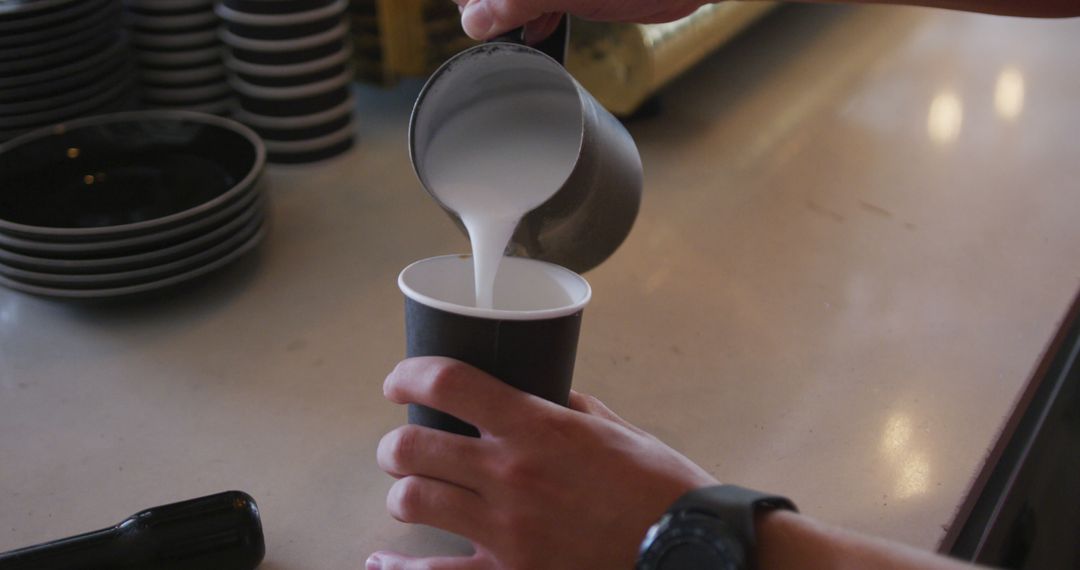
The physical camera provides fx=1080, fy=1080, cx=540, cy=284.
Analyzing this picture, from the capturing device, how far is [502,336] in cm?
62

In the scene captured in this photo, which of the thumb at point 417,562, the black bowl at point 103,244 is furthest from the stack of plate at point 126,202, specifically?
the thumb at point 417,562

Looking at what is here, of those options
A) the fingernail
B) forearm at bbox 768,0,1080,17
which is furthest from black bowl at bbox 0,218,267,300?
forearm at bbox 768,0,1080,17

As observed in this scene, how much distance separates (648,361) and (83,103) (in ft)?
2.20

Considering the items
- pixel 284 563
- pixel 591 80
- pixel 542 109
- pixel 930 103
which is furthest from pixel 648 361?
pixel 930 103

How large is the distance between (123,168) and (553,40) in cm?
54

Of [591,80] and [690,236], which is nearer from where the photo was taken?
[690,236]

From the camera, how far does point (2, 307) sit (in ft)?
3.19

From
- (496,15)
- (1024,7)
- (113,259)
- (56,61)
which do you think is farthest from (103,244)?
(1024,7)

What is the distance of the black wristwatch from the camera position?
563mm

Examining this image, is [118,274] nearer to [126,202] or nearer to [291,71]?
[126,202]

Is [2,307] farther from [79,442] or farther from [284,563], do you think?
[284,563]

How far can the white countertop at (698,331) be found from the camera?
750 mm

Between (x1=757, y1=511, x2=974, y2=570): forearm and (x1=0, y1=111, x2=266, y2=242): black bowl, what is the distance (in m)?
0.59

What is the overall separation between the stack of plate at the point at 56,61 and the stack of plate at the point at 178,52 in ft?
0.16
